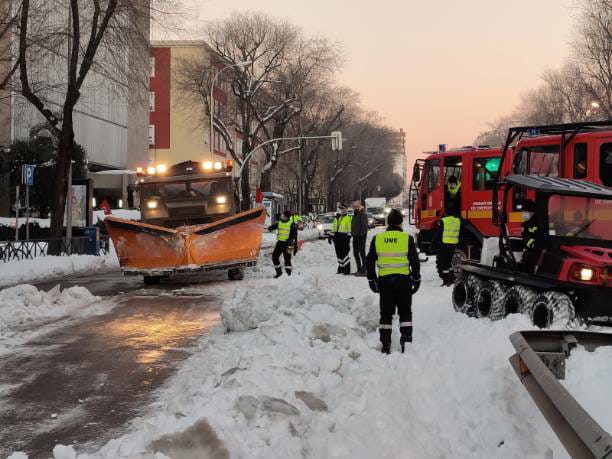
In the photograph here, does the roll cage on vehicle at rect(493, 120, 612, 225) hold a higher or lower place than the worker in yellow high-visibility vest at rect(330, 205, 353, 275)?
higher

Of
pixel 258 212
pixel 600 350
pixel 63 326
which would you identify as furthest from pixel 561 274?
pixel 258 212

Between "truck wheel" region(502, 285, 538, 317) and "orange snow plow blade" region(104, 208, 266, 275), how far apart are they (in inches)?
326

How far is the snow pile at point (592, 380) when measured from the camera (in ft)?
16.0

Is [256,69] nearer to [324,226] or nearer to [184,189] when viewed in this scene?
[324,226]

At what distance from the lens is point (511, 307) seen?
910 centimetres

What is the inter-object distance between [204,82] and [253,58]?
11.6ft

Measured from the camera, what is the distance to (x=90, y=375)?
7.30 m

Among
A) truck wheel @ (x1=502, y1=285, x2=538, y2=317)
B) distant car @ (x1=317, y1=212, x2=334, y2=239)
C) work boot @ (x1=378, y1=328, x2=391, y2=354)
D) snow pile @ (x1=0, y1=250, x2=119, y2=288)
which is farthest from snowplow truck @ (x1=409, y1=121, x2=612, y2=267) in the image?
distant car @ (x1=317, y1=212, x2=334, y2=239)

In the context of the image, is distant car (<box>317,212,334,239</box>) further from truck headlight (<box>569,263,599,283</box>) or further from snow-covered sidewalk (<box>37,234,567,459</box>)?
truck headlight (<box>569,263,599,283</box>)

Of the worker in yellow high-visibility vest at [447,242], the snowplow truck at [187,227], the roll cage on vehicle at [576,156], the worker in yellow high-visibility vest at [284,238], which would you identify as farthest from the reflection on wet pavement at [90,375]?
the roll cage on vehicle at [576,156]

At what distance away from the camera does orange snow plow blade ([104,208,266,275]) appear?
51.2 ft

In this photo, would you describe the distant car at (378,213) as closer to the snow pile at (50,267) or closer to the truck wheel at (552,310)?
the snow pile at (50,267)

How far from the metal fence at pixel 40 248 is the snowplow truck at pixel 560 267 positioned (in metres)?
Result: 16.1

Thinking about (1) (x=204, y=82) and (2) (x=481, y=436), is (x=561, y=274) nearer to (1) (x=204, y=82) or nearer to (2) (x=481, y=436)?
(2) (x=481, y=436)
